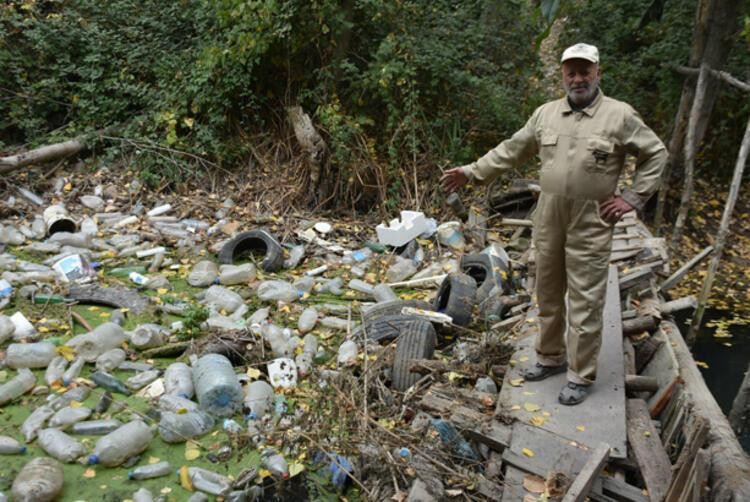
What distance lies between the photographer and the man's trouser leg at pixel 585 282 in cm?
320

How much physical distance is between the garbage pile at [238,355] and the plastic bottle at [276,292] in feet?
0.06

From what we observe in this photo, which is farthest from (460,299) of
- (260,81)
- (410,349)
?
(260,81)

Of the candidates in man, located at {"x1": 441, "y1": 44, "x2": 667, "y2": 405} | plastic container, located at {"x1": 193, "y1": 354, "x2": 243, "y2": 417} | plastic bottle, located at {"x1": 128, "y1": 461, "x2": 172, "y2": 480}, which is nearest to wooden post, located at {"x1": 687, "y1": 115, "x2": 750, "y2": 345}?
man, located at {"x1": 441, "y1": 44, "x2": 667, "y2": 405}

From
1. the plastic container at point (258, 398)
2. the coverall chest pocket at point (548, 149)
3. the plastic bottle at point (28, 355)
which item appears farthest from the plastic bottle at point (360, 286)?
the coverall chest pocket at point (548, 149)

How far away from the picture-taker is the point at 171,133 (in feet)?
27.1

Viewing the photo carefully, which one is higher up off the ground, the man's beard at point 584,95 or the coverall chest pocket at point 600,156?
the man's beard at point 584,95

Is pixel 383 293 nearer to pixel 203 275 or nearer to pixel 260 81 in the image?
pixel 203 275

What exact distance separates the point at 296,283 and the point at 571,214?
3.29 m

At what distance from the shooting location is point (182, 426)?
11.9ft

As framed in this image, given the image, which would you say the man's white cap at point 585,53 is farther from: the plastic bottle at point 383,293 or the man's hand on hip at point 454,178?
the plastic bottle at point 383,293

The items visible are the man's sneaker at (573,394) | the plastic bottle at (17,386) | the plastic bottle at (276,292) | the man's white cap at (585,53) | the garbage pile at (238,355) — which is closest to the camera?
the man's white cap at (585,53)

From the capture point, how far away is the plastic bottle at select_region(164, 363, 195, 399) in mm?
4012

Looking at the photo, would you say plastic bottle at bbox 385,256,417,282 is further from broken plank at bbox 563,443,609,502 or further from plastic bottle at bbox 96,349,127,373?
broken plank at bbox 563,443,609,502

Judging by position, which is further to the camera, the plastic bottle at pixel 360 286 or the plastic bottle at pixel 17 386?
the plastic bottle at pixel 360 286
